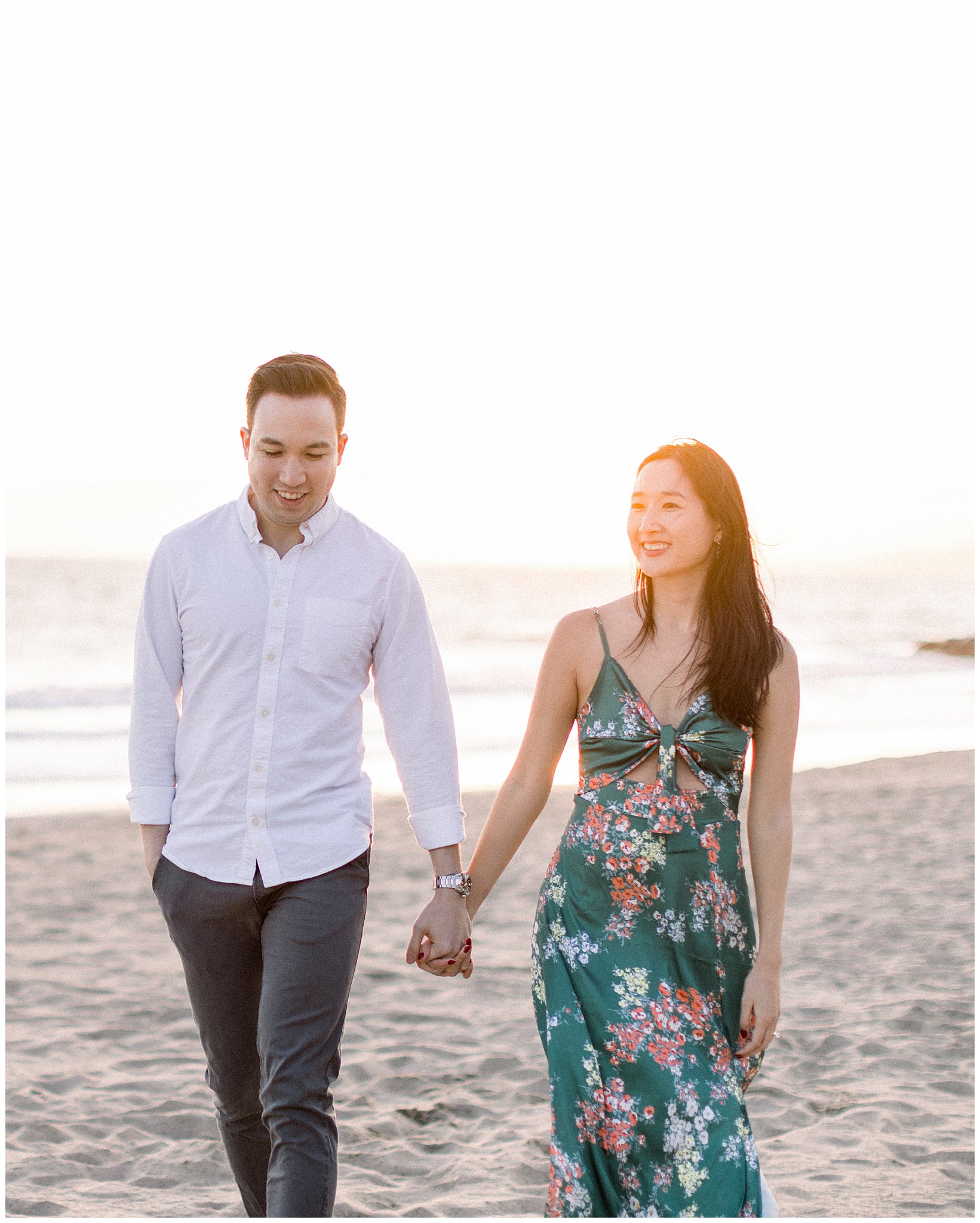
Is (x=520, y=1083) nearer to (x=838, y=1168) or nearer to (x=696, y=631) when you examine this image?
(x=838, y=1168)

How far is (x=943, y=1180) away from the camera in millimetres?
4168

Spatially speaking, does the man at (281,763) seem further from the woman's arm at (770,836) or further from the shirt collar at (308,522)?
the woman's arm at (770,836)

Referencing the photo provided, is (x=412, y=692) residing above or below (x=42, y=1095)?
above

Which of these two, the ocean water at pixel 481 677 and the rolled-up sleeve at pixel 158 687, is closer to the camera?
the rolled-up sleeve at pixel 158 687

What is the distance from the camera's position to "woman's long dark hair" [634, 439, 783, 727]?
121 inches

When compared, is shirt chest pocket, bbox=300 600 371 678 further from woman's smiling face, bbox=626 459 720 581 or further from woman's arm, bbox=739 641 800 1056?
woman's arm, bbox=739 641 800 1056

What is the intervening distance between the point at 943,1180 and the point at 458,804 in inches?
88.6

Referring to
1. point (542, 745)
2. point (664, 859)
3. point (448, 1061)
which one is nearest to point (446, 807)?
point (542, 745)

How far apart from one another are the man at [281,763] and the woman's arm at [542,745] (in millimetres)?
117

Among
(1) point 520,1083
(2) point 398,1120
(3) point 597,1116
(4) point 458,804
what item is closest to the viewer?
(3) point 597,1116

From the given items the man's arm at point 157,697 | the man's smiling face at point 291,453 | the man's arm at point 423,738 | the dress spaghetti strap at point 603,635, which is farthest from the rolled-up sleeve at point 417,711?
the man's arm at point 157,697

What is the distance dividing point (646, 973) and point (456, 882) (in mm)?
544

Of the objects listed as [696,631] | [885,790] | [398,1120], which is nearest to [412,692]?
[696,631]

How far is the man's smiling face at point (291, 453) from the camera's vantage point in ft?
10.1
